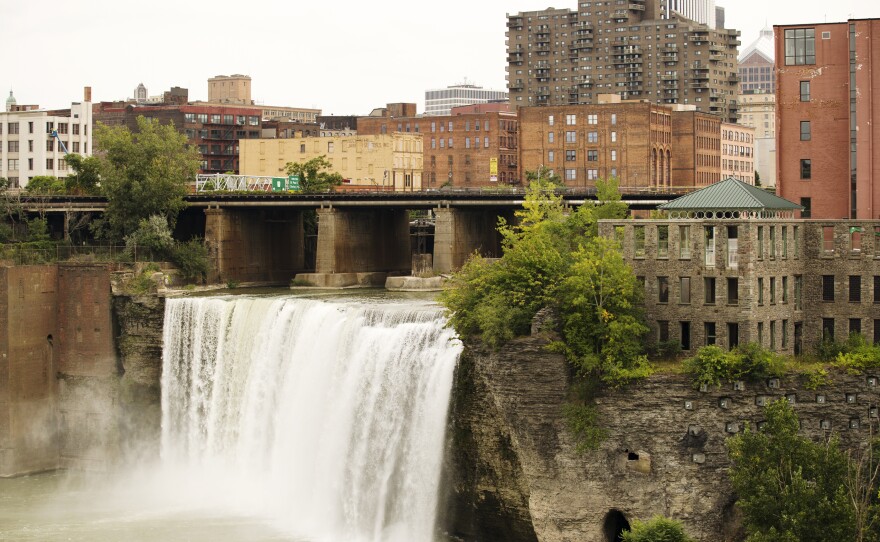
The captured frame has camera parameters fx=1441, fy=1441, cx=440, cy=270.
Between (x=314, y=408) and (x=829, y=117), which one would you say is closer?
(x=829, y=117)

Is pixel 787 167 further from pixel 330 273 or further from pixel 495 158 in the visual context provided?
pixel 495 158

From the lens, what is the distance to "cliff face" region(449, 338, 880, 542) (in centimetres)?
5516

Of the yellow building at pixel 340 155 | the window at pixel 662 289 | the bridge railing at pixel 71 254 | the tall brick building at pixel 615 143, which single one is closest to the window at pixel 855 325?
the window at pixel 662 289

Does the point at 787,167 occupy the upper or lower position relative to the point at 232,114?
lower

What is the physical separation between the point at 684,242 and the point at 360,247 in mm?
45392

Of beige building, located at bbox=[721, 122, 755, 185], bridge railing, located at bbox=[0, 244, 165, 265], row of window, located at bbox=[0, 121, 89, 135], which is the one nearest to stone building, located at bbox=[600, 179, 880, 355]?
bridge railing, located at bbox=[0, 244, 165, 265]

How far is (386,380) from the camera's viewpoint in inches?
2606

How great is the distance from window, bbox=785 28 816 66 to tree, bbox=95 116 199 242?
4727 cm

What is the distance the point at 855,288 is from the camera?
194 ft

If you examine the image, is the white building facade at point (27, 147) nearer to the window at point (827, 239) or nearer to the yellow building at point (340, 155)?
the yellow building at point (340, 155)

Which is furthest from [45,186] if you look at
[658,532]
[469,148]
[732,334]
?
[658,532]

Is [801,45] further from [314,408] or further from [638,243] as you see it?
[314,408]

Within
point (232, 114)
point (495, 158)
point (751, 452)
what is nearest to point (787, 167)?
point (751, 452)

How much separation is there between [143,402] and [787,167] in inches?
1550
